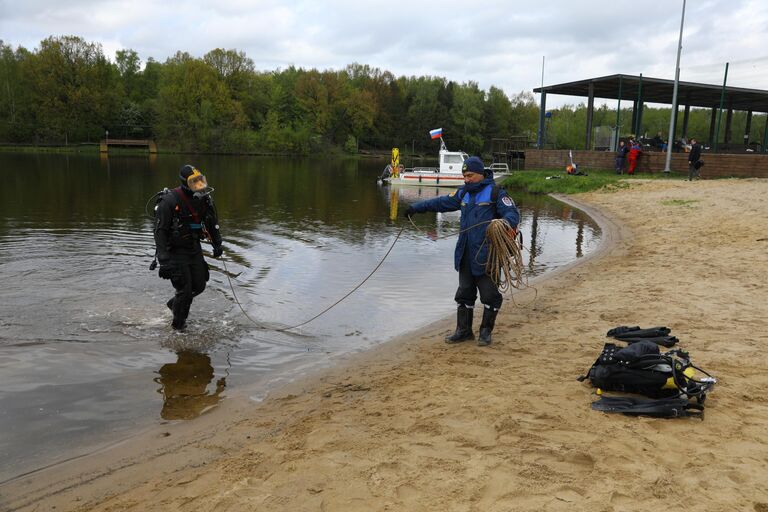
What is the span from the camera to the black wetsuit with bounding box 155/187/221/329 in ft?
21.3

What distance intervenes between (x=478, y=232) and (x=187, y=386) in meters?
3.45

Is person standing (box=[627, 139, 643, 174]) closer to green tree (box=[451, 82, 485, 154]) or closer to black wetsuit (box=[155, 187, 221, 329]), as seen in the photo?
black wetsuit (box=[155, 187, 221, 329])

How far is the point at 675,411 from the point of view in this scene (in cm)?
398

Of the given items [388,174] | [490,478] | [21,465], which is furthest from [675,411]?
[388,174]

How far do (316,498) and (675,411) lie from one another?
261cm

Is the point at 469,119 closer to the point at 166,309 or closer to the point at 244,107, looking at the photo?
the point at 244,107

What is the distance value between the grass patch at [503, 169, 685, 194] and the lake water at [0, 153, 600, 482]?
936 cm

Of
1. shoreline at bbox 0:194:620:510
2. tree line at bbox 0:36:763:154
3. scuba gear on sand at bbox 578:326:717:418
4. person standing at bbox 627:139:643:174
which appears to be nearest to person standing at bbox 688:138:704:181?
person standing at bbox 627:139:643:174

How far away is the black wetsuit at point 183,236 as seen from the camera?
255 inches

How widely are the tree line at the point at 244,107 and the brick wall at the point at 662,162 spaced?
33.4m

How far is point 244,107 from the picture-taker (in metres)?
91.4

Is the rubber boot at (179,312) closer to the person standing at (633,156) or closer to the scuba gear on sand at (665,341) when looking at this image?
the scuba gear on sand at (665,341)

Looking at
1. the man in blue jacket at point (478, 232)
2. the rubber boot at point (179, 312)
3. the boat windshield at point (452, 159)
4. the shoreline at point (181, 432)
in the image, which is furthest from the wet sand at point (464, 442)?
the boat windshield at point (452, 159)

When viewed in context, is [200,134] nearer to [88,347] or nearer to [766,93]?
[766,93]
